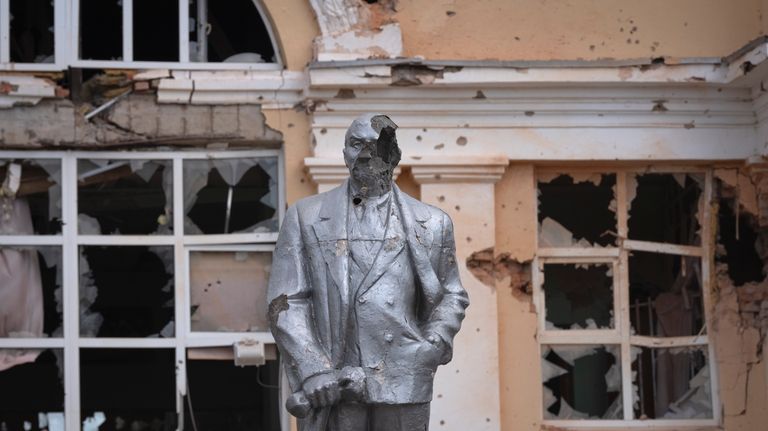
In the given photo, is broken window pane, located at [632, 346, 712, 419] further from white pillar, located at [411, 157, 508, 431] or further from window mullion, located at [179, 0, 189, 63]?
window mullion, located at [179, 0, 189, 63]

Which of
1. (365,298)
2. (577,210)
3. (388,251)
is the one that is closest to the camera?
(365,298)

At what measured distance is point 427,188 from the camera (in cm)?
1030

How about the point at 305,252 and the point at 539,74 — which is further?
the point at 539,74

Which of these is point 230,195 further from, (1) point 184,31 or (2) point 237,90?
(1) point 184,31

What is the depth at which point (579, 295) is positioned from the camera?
10.7 m

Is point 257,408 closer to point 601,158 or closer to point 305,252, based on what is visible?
point 601,158

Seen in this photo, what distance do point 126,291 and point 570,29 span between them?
9.91 feet

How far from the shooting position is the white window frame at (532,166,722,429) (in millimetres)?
10562

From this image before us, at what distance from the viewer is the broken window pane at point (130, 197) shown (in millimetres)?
10586

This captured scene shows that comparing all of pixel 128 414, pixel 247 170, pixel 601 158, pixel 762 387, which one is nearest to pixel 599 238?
pixel 601 158

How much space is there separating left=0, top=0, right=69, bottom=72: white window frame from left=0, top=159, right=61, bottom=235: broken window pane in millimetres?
544

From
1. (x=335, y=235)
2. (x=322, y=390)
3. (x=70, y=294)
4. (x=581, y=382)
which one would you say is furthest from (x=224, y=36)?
(x=322, y=390)

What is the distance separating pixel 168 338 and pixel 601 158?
2.71 m

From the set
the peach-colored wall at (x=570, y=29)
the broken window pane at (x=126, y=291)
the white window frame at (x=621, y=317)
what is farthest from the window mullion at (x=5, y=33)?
the white window frame at (x=621, y=317)
